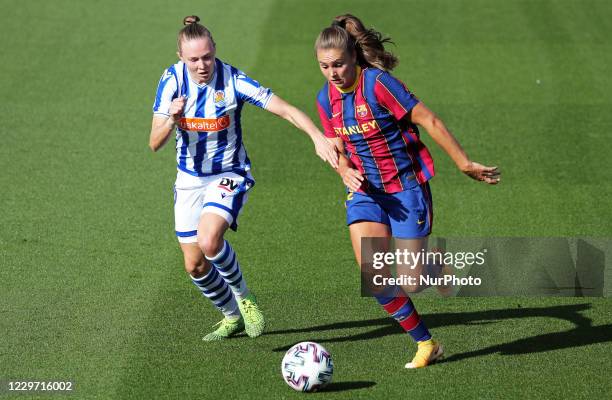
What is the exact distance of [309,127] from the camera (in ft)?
25.0

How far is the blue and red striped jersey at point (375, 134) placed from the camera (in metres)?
7.56

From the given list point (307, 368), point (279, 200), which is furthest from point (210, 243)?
point (279, 200)

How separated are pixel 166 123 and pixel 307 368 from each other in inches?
79.4

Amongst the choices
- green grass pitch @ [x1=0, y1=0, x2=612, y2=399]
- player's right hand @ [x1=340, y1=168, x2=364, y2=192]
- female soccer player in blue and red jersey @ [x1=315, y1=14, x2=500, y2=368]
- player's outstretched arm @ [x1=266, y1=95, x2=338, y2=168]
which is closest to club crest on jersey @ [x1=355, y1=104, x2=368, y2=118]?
female soccer player in blue and red jersey @ [x1=315, y1=14, x2=500, y2=368]

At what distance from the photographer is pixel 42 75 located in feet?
51.5

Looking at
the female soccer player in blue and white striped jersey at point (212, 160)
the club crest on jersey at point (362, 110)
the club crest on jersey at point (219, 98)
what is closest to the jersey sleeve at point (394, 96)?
the club crest on jersey at point (362, 110)

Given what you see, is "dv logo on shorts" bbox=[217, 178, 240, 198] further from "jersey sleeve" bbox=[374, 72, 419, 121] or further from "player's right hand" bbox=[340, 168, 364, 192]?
"jersey sleeve" bbox=[374, 72, 419, 121]

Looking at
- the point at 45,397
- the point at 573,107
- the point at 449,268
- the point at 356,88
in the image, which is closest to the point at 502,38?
the point at 573,107

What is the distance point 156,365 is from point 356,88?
2440mm

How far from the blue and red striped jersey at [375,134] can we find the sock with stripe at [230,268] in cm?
117

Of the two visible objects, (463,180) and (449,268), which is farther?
(463,180)

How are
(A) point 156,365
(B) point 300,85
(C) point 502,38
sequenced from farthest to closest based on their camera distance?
(C) point 502,38, (B) point 300,85, (A) point 156,365

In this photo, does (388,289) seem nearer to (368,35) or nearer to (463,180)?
(368,35)

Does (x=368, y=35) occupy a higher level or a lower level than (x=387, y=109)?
higher
